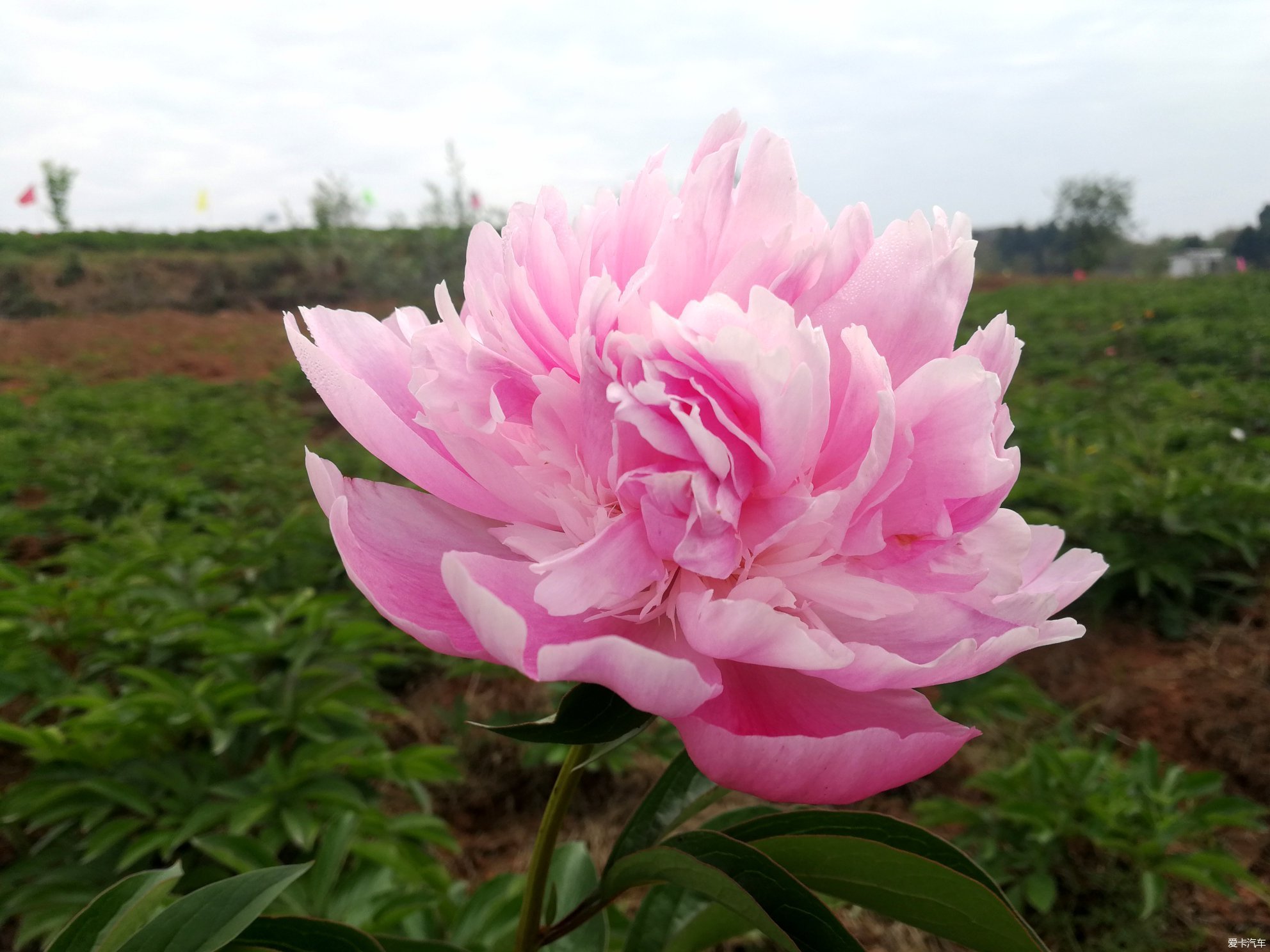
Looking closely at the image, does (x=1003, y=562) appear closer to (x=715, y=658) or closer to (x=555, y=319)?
(x=715, y=658)

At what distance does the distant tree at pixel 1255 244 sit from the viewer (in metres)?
25.1

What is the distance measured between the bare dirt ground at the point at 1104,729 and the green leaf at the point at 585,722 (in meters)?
1.71

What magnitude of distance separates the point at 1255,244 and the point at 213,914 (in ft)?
112

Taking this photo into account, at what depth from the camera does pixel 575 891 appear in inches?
35.3

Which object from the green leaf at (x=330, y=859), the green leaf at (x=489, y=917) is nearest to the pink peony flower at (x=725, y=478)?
the green leaf at (x=489, y=917)

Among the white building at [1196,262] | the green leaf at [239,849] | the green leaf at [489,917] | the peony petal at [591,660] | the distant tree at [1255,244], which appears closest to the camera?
the peony petal at [591,660]

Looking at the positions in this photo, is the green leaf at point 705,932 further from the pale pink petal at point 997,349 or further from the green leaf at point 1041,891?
the green leaf at point 1041,891

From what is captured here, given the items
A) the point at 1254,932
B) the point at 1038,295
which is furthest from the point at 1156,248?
the point at 1254,932

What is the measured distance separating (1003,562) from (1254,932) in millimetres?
1860

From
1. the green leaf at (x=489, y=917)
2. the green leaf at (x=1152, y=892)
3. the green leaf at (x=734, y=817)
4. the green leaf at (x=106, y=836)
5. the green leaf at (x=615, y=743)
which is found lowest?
the green leaf at (x=1152, y=892)

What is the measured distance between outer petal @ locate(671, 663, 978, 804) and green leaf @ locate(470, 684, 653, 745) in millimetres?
33

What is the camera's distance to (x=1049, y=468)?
3980 mm

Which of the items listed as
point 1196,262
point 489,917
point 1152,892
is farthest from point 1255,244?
point 489,917

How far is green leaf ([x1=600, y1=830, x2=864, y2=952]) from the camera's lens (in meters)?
0.49
